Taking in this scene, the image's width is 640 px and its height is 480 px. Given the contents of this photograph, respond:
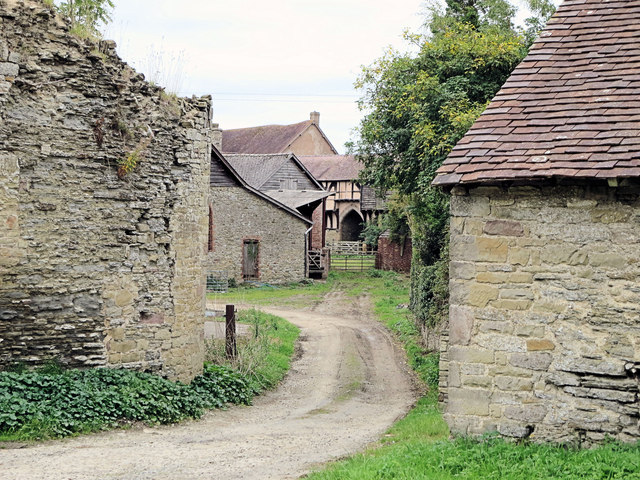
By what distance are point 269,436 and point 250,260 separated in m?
22.7

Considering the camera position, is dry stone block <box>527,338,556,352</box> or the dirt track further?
the dirt track

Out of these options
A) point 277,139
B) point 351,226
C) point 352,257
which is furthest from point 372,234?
point 277,139

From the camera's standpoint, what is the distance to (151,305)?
11281 millimetres

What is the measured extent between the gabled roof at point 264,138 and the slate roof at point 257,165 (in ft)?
38.4

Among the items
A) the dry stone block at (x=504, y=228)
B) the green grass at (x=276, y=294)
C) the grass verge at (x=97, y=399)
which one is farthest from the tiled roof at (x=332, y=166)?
the dry stone block at (x=504, y=228)

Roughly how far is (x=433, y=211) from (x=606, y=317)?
456 inches

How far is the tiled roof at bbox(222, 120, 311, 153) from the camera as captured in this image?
53191mm

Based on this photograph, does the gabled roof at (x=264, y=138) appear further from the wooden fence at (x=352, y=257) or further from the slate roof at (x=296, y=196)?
the slate roof at (x=296, y=196)

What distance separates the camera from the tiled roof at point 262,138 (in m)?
53.2

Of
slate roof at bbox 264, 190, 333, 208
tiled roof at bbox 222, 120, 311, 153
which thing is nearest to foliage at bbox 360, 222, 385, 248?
slate roof at bbox 264, 190, 333, 208

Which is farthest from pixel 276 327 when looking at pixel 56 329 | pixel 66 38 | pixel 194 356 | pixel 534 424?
pixel 534 424

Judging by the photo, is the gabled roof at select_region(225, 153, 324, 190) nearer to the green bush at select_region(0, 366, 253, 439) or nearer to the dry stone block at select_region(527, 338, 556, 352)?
the green bush at select_region(0, 366, 253, 439)

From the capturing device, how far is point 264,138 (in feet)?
178

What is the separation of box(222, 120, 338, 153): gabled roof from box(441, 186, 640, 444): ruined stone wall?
45.7m
